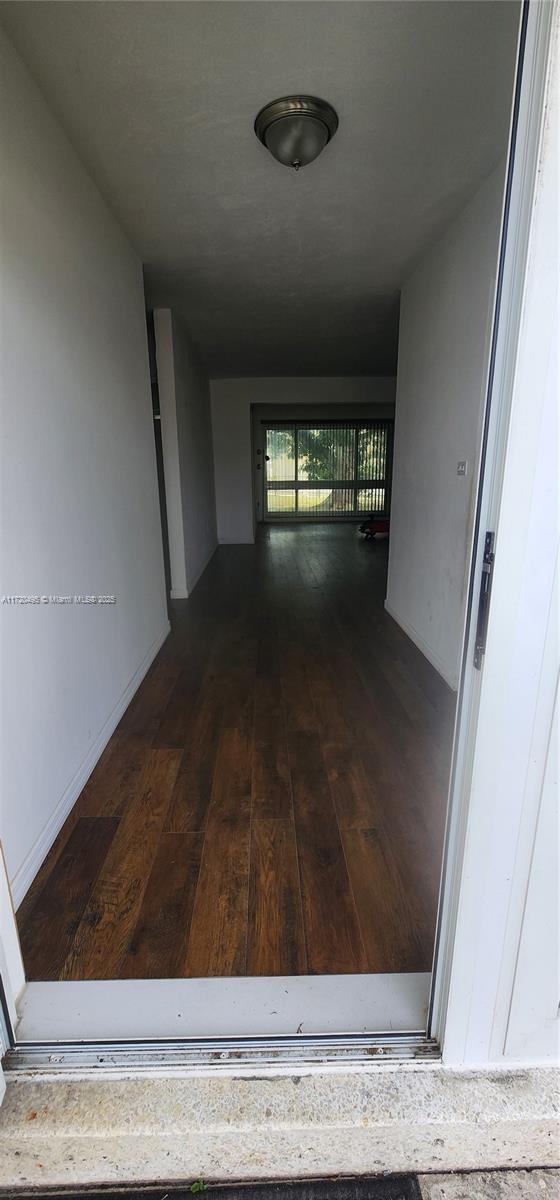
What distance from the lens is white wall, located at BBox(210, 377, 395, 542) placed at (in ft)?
24.1

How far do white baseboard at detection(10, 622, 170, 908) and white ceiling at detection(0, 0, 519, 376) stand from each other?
2.33 m

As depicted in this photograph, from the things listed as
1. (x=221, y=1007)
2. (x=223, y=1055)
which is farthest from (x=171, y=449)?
(x=223, y=1055)

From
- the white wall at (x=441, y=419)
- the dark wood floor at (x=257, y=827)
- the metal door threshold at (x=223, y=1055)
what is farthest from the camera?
the white wall at (x=441, y=419)

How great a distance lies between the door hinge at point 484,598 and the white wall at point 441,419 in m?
1.23

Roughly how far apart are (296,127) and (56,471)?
151 cm

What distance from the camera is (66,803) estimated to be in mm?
1827

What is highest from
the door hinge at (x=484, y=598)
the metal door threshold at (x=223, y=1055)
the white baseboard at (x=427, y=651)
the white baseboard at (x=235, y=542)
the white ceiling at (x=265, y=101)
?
the white ceiling at (x=265, y=101)

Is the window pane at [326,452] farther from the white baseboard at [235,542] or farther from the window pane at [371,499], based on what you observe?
the white baseboard at [235,542]

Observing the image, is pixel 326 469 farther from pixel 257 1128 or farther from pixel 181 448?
pixel 257 1128

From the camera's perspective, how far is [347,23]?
1460 mm

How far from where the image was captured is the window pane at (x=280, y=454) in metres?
10.2

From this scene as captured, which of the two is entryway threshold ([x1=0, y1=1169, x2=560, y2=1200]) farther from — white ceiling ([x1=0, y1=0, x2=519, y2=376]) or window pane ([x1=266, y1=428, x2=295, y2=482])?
window pane ([x1=266, y1=428, x2=295, y2=482])

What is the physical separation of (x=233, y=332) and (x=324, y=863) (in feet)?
15.8

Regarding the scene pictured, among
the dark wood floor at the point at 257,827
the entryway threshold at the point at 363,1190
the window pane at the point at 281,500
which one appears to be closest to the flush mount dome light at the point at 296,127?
the dark wood floor at the point at 257,827
